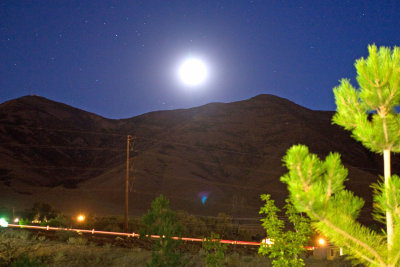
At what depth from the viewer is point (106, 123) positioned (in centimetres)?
11919

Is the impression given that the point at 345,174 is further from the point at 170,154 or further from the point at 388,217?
the point at 170,154

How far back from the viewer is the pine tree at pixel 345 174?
406cm

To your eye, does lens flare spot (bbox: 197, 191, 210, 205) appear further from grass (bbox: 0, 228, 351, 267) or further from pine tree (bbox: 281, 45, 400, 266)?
pine tree (bbox: 281, 45, 400, 266)

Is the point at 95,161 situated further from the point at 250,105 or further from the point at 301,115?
the point at 301,115

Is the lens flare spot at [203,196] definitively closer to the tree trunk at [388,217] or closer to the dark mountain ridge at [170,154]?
the dark mountain ridge at [170,154]

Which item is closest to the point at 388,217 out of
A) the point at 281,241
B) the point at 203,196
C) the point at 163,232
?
the point at 281,241

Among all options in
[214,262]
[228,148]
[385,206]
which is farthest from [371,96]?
[228,148]

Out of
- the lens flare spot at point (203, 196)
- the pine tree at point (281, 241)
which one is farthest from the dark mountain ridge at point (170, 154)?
the pine tree at point (281, 241)

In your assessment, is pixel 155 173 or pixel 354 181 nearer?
pixel 354 181

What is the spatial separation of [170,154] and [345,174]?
76783 millimetres

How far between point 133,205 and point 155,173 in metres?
11.3

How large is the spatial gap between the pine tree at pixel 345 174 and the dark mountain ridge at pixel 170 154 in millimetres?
47799

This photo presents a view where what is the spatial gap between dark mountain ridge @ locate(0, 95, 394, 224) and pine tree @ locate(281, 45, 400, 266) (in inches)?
1882

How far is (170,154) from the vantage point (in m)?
80.5
